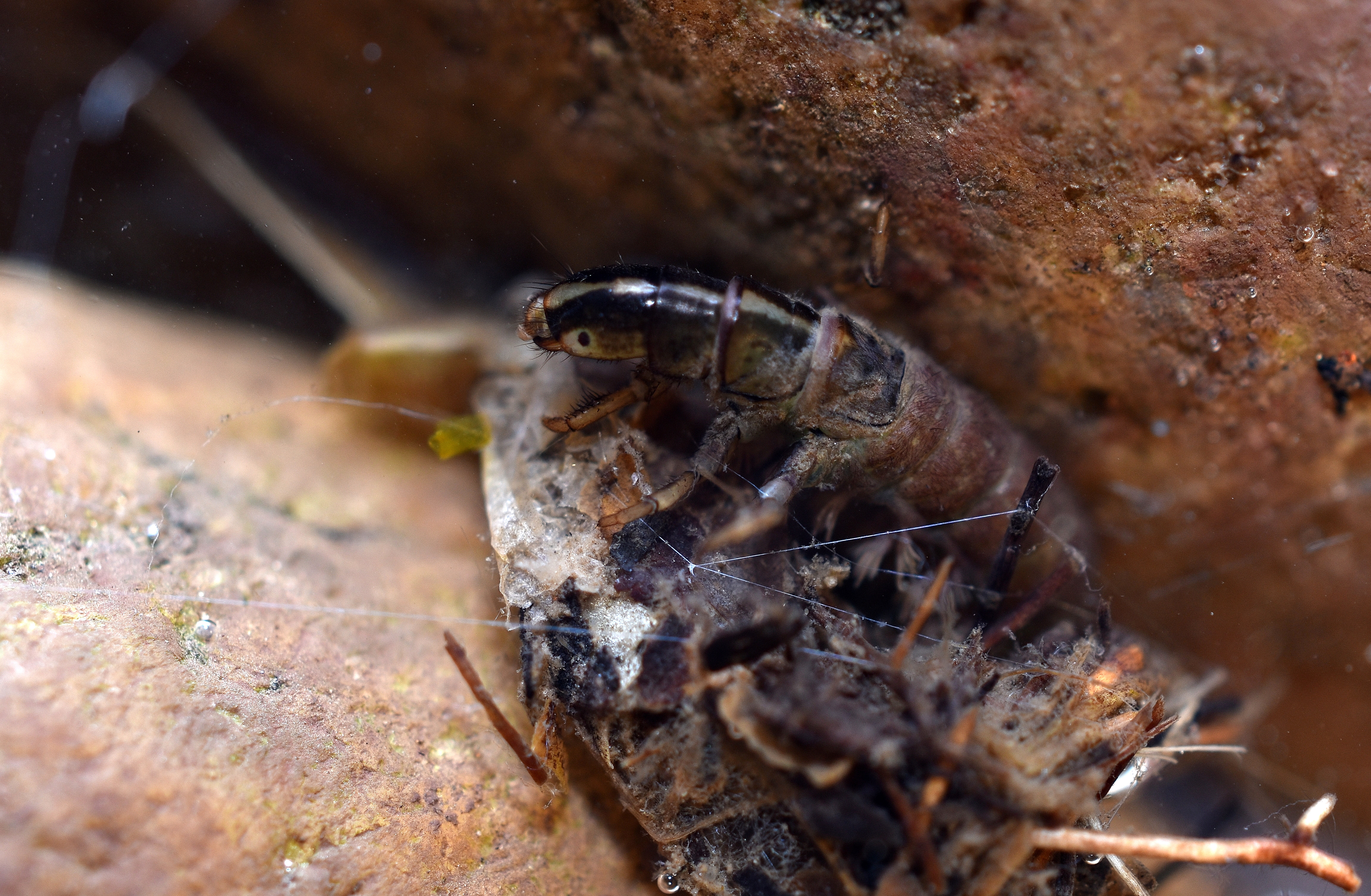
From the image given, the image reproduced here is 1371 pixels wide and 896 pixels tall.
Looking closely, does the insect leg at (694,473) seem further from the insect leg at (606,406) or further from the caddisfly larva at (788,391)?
the insect leg at (606,406)

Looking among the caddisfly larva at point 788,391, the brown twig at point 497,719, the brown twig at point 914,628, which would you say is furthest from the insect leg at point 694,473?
the brown twig at point 914,628

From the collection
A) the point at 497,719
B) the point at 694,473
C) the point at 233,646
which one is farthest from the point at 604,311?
the point at 233,646

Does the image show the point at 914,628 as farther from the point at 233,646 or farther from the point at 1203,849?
the point at 233,646

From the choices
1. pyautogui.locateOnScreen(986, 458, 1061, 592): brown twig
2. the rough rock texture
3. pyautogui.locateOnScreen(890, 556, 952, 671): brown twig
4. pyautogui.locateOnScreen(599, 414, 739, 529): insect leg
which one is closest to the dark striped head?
pyautogui.locateOnScreen(599, 414, 739, 529): insect leg

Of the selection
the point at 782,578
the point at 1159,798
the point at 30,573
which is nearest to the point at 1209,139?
the point at 782,578

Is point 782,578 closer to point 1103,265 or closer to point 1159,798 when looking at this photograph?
point 1103,265

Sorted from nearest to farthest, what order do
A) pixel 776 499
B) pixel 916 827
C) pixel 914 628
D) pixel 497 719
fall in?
pixel 916 827 < pixel 914 628 < pixel 497 719 < pixel 776 499
